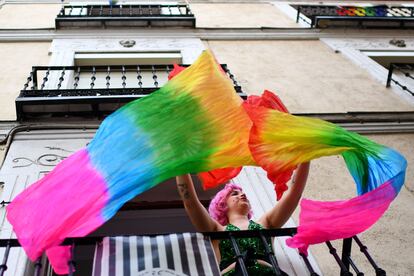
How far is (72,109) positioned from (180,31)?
4.13m

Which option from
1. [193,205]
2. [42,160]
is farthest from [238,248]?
[42,160]

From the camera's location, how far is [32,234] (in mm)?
3373

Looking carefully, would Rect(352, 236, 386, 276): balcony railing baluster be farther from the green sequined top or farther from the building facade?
the building facade

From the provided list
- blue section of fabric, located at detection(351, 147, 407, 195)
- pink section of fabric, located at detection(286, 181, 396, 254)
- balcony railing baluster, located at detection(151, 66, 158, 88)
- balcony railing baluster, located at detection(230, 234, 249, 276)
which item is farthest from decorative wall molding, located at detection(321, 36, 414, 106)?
balcony railing baluster, located at detection(230, 234, 249, 276)

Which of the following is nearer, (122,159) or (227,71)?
(122,159)

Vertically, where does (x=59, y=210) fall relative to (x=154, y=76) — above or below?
below

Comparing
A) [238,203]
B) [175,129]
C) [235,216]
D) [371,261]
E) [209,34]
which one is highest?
[209,34]

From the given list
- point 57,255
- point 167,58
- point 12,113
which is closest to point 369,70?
point 167,58

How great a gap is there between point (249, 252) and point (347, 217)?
29.3 inches

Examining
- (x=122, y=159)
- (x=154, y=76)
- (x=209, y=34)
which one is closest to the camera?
(x=122, y=159)

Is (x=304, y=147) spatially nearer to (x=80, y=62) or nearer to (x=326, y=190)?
(x=326, y=190)

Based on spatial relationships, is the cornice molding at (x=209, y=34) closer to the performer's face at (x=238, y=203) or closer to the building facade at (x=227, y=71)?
the building facade at (x=227, y=71)

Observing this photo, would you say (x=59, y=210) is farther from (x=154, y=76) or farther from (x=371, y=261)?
(x=154, y=76)

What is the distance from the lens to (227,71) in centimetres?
763
